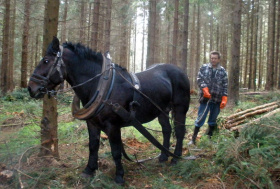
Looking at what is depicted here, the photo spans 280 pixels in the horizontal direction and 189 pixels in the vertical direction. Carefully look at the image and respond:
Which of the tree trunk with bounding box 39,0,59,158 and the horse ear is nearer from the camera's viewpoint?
the horse ear

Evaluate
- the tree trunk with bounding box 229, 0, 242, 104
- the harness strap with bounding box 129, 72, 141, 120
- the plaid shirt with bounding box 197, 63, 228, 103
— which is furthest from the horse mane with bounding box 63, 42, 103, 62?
the tree trunk with bounding box 229, 0, 242, 104

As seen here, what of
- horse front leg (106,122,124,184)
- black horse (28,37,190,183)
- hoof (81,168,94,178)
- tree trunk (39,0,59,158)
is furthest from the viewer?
tree trunk (39,0,59,158)

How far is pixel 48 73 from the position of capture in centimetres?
336

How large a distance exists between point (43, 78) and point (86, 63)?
0.71 metres

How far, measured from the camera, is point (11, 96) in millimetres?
13391

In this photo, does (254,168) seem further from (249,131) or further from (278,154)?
(249,131)

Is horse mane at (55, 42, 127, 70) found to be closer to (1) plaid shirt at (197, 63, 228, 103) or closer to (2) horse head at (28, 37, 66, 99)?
(2) horse head at (28, 37, 66, 99)

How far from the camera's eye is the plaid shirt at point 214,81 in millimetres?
5793

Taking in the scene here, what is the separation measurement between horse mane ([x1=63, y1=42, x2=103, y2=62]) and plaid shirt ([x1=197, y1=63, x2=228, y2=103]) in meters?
2.88

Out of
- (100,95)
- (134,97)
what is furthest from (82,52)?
(134,97)

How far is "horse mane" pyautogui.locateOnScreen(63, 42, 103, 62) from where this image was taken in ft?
12.2

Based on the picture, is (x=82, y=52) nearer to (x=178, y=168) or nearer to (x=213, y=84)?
(x=178, y=168)

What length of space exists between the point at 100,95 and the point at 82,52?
2.53 feet

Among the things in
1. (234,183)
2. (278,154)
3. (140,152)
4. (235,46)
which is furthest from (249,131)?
(235,46)
